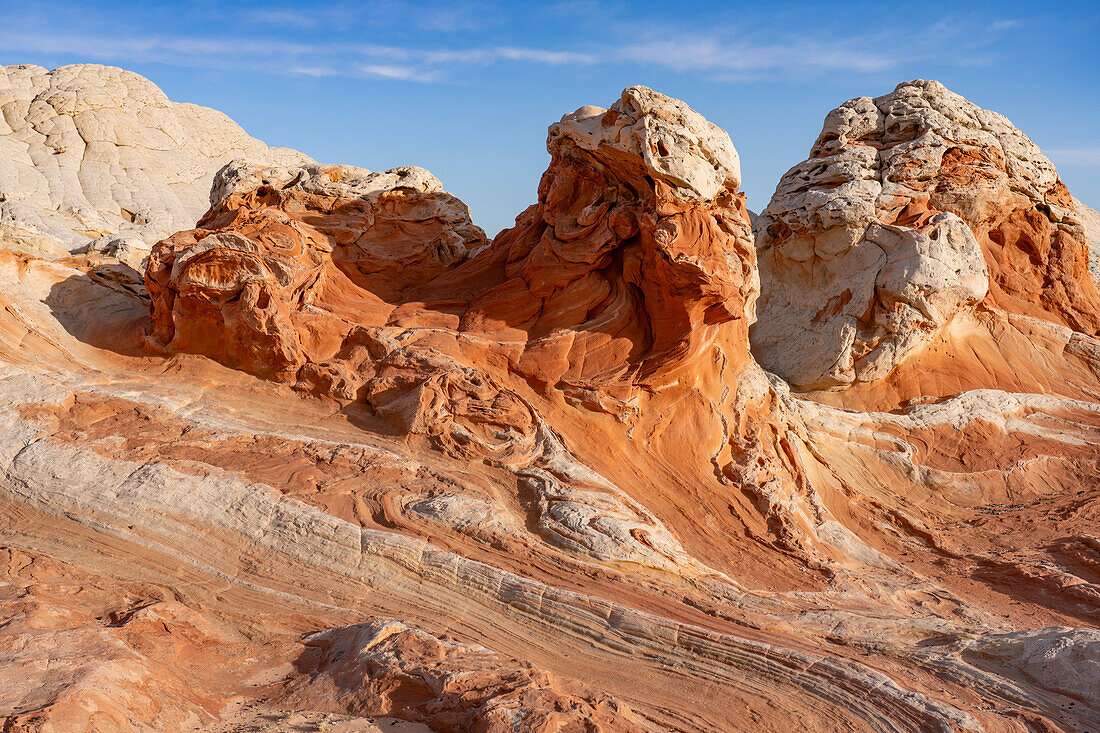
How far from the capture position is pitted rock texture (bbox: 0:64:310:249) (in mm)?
20797

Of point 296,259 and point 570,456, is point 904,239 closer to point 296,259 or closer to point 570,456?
point 570,456

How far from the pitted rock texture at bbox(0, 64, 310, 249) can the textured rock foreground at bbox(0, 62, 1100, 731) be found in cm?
982

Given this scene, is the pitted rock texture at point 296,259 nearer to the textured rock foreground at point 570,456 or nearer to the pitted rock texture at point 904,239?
the textured rock foreground at point 570,456

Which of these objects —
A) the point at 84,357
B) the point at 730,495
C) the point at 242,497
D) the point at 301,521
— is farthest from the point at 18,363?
the point at 730,495

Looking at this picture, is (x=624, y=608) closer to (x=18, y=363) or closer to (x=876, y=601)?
(x=876, y=601)

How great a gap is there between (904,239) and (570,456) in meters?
6.54

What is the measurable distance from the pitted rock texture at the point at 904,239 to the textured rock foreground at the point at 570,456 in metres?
0.06

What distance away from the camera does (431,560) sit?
627 cm

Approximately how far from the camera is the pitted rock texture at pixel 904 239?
450 inches

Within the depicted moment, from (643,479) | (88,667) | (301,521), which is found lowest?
(88,667)

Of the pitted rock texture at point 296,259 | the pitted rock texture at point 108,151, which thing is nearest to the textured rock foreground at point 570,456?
the pitted rock texture at point 296,259

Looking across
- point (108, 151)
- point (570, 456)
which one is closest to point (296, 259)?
point (570, 456)

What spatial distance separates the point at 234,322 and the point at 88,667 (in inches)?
164

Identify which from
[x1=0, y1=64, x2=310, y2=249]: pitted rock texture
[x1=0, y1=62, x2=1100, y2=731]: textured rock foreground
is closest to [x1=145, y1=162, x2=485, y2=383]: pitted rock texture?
[x1=0, y1=62, x2=1100, y2=731]: textured rock foreground
